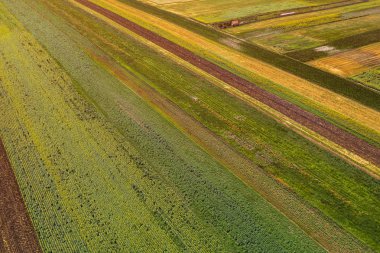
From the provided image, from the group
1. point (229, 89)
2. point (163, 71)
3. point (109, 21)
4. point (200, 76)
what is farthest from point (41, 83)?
point (109, 21)

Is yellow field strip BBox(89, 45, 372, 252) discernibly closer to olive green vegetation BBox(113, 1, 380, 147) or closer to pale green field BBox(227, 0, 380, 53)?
olive green vegetation BBox(113, 1, 380, 147)

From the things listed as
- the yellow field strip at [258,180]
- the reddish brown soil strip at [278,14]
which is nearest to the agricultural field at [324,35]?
the reddish brown soil strip at [278,14]

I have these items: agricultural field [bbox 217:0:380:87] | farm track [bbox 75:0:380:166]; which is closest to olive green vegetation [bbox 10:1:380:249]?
farm track [bbox 75:0:380:166]

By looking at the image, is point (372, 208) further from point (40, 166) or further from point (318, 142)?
point (40, 166)

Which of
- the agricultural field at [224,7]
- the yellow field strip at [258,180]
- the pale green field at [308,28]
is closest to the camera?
the yellow field strip at [258,180]

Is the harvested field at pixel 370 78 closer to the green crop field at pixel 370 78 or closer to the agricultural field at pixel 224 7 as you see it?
the green crop field at pixel 370 78

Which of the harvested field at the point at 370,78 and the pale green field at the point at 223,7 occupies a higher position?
the pale green field at the point at 223,7
